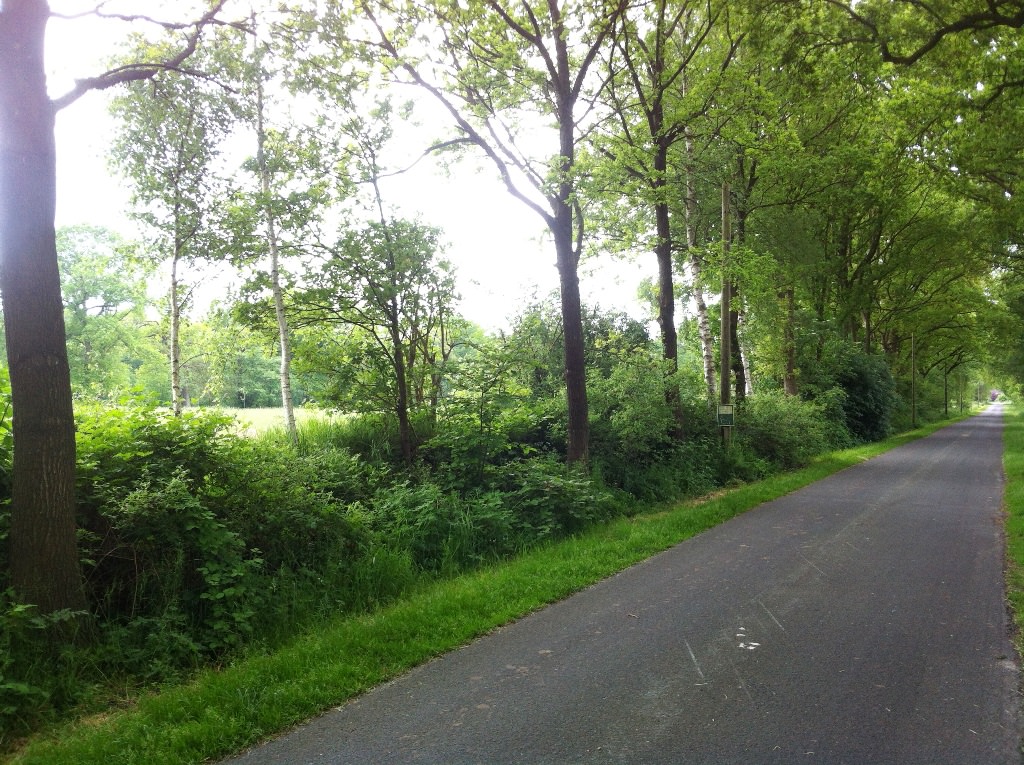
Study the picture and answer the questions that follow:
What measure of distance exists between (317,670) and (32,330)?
3320 millimetres

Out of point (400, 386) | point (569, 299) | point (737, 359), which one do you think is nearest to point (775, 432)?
point (737, 359)

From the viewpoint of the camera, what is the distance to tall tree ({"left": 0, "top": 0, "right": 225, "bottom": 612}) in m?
4.53

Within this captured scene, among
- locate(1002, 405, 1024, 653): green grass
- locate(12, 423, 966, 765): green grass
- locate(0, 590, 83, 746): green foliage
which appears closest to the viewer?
locate(12, 423, 966, 765): green grass

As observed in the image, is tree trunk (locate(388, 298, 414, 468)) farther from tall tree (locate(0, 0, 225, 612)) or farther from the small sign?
the small sign

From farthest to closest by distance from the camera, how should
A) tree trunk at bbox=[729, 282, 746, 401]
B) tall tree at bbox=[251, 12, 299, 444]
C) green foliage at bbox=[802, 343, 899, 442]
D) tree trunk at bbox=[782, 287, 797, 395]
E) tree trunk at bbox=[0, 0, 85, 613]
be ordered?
1. green foliage at bbox=[802, 343, 899, 442]
2. tree trunk at bbox=[782, 287, 797, 395]
3. tree trunk at bbox=[729, 282, 746, 401]
4. tall tree at bbox=[251, 12, 299, 444]
5. tree trunk at bbox=[0, 0, 85, 613]

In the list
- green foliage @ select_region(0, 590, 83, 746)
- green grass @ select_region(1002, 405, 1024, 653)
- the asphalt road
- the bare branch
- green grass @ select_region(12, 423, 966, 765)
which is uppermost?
the bare branch

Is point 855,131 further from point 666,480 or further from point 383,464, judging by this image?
point 383,464

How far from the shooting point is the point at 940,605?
5734 mm

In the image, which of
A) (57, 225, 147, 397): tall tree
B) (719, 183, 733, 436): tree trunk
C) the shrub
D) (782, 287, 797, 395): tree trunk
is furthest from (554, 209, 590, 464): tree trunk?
(57, 225, 147, 397): tall tree

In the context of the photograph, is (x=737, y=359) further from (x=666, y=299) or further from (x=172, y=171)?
(x=172, y=171)

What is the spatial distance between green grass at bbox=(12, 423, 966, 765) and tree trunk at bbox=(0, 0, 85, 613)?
4.41ft

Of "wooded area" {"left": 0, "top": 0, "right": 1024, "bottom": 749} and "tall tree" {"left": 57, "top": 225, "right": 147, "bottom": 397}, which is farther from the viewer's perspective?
"tall tree" {"left": 57, "top": 225, "right": 147, "bottom": 397}

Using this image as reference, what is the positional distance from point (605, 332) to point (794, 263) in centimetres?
825

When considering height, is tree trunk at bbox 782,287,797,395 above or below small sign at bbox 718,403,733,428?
above
